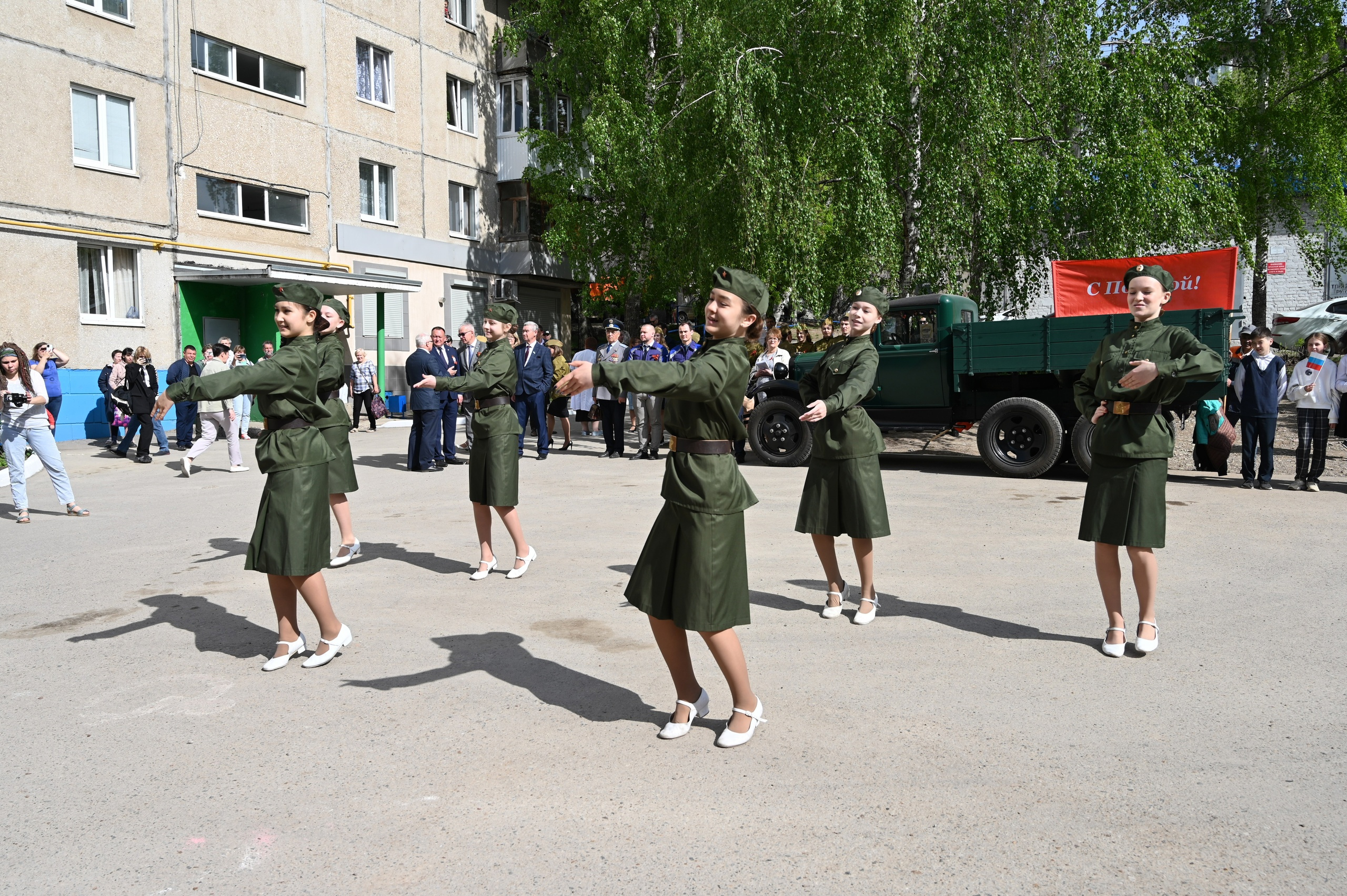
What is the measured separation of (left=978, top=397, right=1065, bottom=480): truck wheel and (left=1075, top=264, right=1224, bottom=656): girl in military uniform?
710 centimetres

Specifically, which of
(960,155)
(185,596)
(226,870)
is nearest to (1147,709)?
(226,870)

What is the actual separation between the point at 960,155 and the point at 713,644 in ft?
45.0

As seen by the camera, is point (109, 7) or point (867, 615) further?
point (109, 7)

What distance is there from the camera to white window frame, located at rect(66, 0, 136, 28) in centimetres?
1870

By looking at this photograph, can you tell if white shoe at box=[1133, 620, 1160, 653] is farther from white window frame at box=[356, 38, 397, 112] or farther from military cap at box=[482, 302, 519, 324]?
white window frame at box=[356, 38, 397, 112]

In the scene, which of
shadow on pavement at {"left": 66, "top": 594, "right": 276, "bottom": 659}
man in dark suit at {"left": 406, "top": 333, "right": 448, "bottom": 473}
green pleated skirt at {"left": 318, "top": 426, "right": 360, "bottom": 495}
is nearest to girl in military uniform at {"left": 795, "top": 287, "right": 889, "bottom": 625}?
shadow on pavement at {"left": 66, "top": 594, "right": 276, "bottom": 659}

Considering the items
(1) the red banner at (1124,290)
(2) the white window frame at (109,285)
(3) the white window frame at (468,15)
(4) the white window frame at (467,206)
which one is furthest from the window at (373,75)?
(1) the red banner at (1124,290)

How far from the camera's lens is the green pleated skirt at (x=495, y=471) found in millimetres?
7105

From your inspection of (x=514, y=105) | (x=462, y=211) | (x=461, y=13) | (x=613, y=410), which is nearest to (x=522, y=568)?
(x=613, y=410)

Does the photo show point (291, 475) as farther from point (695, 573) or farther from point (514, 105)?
point (514, 105)

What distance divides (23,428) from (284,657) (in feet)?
22.4

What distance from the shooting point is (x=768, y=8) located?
17875 mm

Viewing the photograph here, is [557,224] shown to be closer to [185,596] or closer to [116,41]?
[116,41]

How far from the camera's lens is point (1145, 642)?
206 inches
